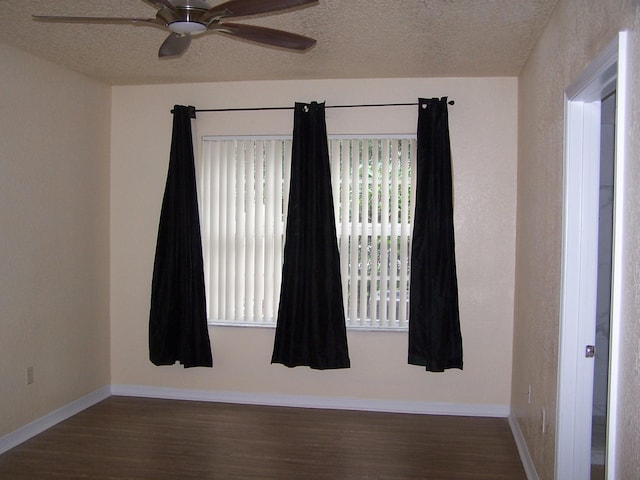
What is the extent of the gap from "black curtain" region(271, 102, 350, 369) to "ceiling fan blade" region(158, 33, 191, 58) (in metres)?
1.69

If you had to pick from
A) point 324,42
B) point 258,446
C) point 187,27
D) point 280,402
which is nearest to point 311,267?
point 280,402

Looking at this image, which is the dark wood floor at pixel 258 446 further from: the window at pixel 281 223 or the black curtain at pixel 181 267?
the window at pixel 281 223

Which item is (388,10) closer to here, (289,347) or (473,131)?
(473,131)

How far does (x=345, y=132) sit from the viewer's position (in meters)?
4.31

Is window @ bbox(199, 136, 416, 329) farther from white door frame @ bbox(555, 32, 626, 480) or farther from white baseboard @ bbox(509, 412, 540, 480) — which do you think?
white door frame @ bbox(555, 32, 626, 480)

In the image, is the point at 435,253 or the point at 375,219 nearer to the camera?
the point at 435,253

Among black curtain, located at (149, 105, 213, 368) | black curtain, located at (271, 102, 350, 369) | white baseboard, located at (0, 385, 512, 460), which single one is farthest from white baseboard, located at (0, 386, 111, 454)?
black curtain, located at (271, 102, 350, 369)

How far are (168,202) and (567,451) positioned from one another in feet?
10.8

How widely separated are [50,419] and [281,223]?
7.40 ft

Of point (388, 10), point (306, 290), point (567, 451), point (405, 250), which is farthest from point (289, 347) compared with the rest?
point (388, 10)

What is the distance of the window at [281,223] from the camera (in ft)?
13.9

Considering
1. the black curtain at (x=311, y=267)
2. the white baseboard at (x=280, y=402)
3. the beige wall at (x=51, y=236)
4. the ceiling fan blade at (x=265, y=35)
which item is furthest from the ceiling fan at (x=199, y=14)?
the white baseboard at (x=280, y=402)

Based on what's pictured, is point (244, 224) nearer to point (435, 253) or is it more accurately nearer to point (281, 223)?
point (281, 223)

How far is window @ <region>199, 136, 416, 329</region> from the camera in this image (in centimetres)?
424
